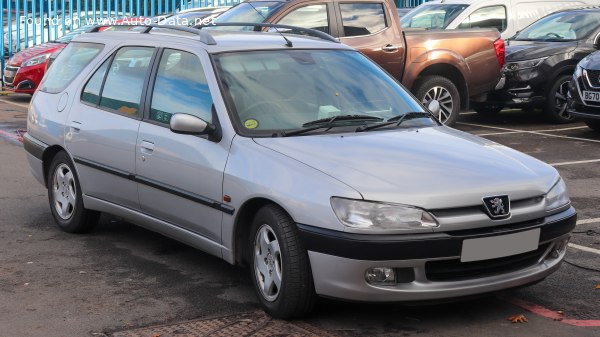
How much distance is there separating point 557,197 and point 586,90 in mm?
8057

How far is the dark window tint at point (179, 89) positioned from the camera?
6434 mm

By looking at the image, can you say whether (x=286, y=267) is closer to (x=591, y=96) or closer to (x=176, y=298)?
(x=176, y=298)

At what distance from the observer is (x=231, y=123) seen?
20.1 ft

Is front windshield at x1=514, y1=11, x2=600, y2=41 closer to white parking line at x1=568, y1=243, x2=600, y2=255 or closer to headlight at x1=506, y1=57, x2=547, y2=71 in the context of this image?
headlight at x1=506, y1=57, x2=547, y2=71

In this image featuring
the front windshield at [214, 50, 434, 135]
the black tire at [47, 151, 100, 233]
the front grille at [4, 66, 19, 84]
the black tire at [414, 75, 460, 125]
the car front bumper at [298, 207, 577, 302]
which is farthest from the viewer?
the front grille at [4, 66, 19, 84]

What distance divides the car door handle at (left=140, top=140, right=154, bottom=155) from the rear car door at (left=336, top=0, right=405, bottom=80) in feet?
23.4

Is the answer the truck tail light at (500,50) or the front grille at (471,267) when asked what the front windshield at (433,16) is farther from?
the front grille at (471,267)

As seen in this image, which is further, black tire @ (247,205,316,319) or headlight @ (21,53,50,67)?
headlight @ (21,53,50,67)

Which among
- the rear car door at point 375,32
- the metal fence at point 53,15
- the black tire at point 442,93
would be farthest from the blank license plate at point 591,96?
the metal fence at point 53,15

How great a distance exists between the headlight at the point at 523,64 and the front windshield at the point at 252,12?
370cm

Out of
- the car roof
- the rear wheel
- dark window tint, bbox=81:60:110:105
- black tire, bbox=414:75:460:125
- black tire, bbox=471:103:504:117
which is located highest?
the car roof

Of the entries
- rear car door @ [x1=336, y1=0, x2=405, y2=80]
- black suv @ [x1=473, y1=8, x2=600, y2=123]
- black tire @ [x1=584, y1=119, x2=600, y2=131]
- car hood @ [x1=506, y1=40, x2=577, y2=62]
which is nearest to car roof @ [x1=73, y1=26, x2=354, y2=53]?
rear car door @ [x1=336, y1=0, x2=405, y2=80]

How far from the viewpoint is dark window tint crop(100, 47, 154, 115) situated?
7074mm

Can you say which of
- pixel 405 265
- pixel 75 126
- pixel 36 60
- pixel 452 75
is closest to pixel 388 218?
pixel 405 265
